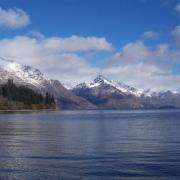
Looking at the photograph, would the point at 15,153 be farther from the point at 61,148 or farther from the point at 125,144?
the point at 125,144

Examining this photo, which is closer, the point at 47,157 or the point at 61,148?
the point at 47,157

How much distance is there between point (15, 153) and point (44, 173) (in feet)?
48.3

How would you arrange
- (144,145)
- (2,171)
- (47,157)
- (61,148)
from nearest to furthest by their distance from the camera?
(2,171)
(47,157)
(61,148)
(144,145)

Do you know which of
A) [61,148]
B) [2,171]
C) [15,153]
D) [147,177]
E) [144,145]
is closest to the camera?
[147,177]

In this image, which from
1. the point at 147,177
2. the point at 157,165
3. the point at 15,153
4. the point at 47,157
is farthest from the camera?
the point at 15,153

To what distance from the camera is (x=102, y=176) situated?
4044 centimetres

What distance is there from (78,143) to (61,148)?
7.04 meters

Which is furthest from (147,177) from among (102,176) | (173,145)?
(173,145)

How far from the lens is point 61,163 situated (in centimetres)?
4725

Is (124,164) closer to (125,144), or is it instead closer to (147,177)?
(147,177)

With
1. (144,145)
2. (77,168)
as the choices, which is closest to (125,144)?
(144,145)

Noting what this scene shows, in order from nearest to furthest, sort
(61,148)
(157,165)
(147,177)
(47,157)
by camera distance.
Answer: (147,177), (157,165), (47,157), (61,148)

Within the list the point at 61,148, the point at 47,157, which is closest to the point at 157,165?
the point at 47,157

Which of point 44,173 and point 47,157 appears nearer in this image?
point 44,173
